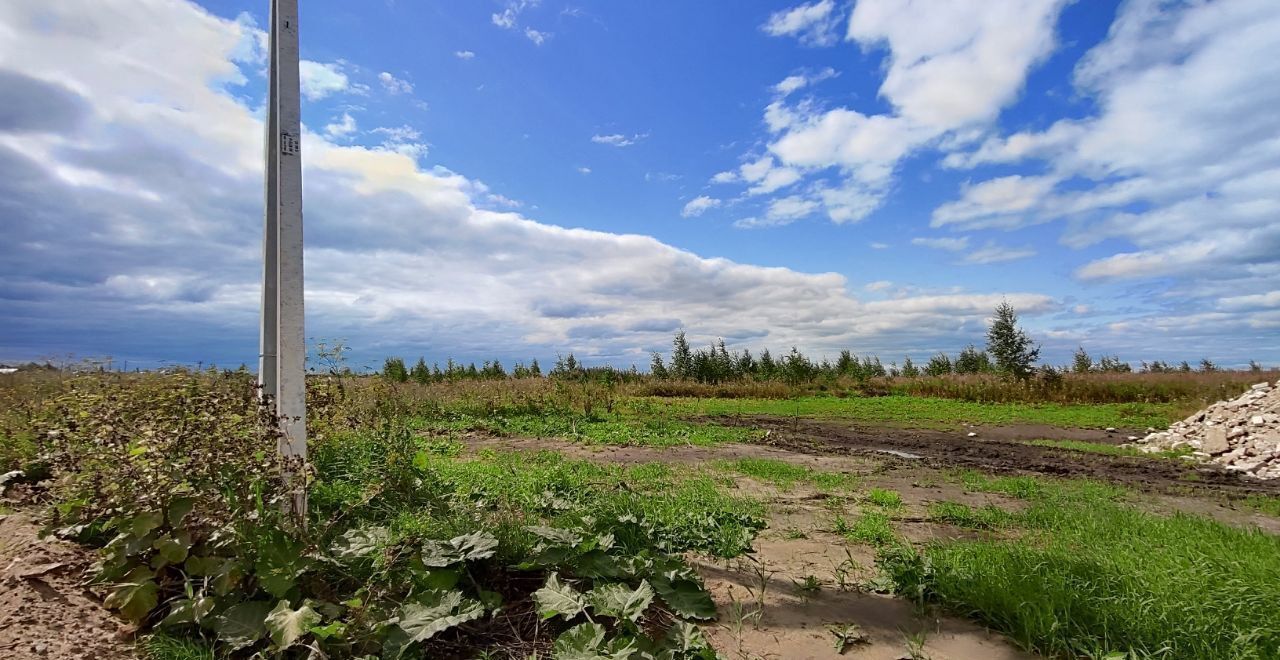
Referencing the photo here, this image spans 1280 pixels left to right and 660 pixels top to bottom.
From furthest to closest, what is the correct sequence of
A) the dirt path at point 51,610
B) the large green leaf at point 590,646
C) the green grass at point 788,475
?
1. the green grass at point 788,475
2. the dirt path at point 51,610
3. the large green leaf at point 590,646

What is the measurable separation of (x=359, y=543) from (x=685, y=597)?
1.61 meters

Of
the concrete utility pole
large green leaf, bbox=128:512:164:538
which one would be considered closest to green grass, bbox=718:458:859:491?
the concrete utility pole

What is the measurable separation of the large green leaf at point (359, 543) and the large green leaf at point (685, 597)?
1373 millimetres

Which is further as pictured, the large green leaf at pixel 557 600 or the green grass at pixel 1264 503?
the green grass at pixel 1264 503

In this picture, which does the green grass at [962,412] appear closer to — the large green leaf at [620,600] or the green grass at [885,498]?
the green grass at [885,498]

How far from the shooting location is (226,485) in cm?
324

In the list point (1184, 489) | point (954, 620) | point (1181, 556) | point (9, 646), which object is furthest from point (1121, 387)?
point (9, 646)

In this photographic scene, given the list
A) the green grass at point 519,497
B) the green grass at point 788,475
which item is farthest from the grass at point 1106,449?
the green grass at point 519,497

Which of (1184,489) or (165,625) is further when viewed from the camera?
(1184,489)

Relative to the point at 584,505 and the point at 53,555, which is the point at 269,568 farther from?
the point at 584,505

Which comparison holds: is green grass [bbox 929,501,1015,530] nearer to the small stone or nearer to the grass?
the grass

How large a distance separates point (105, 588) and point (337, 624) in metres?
1.39

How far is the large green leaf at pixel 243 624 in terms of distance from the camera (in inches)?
92.0

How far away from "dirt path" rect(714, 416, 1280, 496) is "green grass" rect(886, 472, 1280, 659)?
13.8 ft
